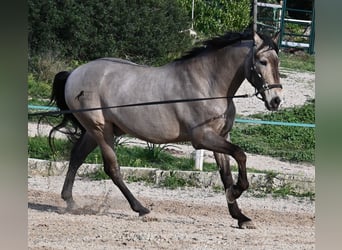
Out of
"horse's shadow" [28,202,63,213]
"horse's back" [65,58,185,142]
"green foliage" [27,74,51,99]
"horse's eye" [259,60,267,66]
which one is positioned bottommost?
"horse's shadow" [28,202,63,213]

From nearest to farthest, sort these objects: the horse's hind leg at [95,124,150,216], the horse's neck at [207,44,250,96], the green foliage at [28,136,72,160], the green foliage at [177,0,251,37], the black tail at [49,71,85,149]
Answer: the horse's neck at [207,44,250,96], the horse's hind leg at [95,124,150,216], the black tail at [49,71,85,149], the green foliage at [177,0,251,37], the green foliage at [28,136,72,160]


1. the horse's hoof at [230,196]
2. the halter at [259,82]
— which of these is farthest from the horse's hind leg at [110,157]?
the halter at [259,82]

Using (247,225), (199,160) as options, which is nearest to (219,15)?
(199,160)

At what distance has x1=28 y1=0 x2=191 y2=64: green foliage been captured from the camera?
6996 millimetres

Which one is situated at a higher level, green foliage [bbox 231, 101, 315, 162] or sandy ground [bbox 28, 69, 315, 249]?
green foliage [bbox 231, 101, 315, 162]

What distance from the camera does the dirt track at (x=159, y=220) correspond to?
516cm

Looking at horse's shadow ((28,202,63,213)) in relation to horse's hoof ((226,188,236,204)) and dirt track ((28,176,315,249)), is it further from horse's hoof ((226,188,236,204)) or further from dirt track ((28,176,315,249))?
horse's hoof ((226,188,236,204))

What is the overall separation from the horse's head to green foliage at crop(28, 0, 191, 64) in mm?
1769

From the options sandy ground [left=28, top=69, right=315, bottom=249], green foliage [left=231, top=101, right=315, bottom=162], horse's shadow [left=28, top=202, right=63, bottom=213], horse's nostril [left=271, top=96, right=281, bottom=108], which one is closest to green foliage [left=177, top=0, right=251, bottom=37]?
sandy ground [left=28, top=69, right=315, bottom=249]

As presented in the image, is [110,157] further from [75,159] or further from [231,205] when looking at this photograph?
[231,205]

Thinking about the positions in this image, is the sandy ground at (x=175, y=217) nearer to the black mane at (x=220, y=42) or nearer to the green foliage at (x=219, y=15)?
the green foliage at (x=219, y=15)

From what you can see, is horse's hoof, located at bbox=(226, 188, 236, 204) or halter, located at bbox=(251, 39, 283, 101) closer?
halter, located at bbox=(251, 39, 283, 101)
